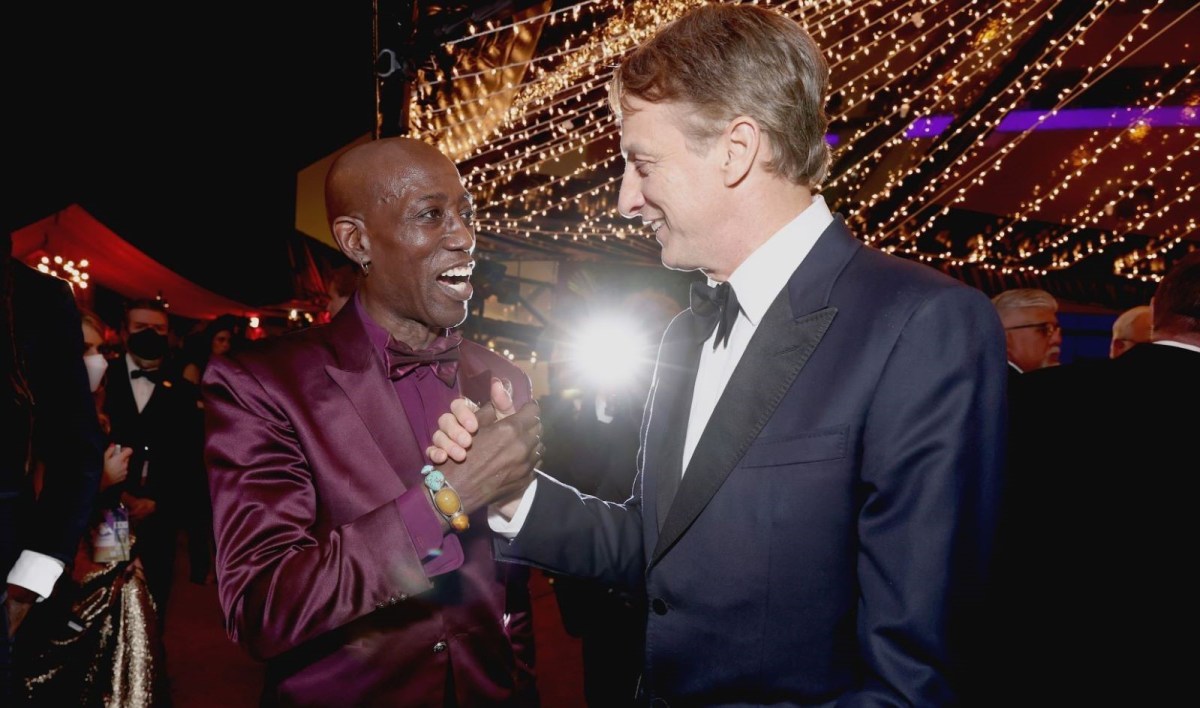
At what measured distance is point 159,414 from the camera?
4738 millimetres

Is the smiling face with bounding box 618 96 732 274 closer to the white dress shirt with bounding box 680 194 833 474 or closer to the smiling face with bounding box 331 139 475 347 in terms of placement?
the white dress shirt with bounding box 680 194 833 474

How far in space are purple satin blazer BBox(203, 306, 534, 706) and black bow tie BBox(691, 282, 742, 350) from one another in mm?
722

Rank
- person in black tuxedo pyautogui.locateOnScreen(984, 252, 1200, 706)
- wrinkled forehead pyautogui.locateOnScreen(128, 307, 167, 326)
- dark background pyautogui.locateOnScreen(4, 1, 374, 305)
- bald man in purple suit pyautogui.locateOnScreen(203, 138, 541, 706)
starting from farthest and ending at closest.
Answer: wrinkled forehead pyautogui.locateOnScreen(128, 307, 167, 326) → dark background pyautogui.locateOnScreen(4, 1, 374, 305) → person in black tuxedo pyautogui.locateOnScreen(984, 252, 1200, 706) → bald man in purple suit pyautogui.locateOnScreen(203, 138, 541, 706)

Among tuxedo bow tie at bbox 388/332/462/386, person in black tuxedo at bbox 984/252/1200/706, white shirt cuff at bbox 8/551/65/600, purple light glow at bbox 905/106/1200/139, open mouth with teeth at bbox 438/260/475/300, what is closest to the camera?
tuxedo bow tie at bbox 388/332/462/386

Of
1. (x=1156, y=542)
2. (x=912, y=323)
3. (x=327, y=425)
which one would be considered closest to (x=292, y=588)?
(x=327, y=425)

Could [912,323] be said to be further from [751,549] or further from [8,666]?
[8,666]

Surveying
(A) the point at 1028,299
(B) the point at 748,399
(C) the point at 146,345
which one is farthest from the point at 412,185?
(C) the point at 146,345

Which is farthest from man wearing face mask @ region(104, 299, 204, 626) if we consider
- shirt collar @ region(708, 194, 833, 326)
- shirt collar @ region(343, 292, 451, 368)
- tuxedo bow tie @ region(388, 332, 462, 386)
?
shirt collar @ region(708, 194, 833, 326)

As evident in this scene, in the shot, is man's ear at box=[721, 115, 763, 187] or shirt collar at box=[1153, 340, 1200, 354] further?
shirt collar at box=[1153, 340, 1200, 354]

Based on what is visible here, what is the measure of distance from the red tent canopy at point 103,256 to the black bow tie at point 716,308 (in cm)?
1076

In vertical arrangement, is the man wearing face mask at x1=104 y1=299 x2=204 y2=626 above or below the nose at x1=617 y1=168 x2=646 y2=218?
below

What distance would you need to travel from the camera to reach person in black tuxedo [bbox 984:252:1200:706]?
6.84ft

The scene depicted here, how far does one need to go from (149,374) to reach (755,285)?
→ 4.97 m

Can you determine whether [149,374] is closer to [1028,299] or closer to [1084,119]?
[1028,299]
